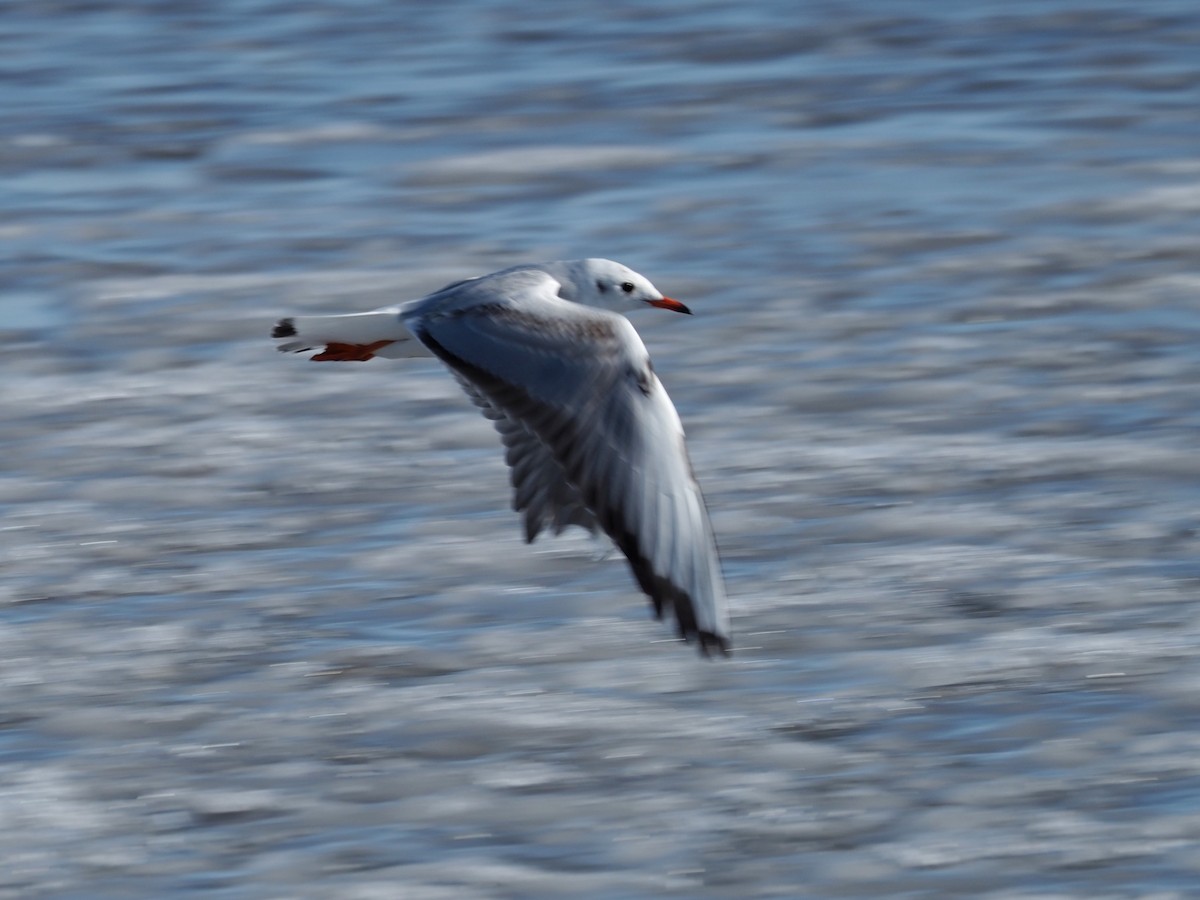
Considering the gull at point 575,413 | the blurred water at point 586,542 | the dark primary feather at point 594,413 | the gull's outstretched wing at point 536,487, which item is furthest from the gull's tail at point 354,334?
the blurred water at point 586,542

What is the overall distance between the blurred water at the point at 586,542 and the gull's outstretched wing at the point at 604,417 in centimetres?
37

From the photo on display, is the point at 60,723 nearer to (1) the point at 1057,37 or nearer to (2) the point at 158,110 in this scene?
(2) the point at 158,110

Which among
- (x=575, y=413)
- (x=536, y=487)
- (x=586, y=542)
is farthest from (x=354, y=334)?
(x=586, y=542)

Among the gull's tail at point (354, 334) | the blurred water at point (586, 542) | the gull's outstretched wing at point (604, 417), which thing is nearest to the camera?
the blurred water at point (586, 542)

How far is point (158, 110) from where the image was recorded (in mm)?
10500

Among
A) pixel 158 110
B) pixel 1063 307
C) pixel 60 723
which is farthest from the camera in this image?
pixel 158 110

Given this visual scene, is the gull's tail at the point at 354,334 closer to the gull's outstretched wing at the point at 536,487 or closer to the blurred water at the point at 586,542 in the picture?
the gull's outstretched wing at the point at 536,487

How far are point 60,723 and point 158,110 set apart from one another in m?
6.30

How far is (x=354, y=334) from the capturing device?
475 centimetres

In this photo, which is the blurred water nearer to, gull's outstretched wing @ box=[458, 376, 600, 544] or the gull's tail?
gull's outstretched wing @ box=[458, 376, 600, 544]

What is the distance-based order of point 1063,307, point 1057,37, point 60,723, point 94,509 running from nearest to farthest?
point 60,723 → point 94,509 → point 1063,307 → point 1057,37

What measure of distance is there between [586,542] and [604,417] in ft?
3.54

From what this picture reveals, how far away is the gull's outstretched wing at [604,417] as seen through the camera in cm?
422

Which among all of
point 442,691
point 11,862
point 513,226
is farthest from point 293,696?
point 513,226
